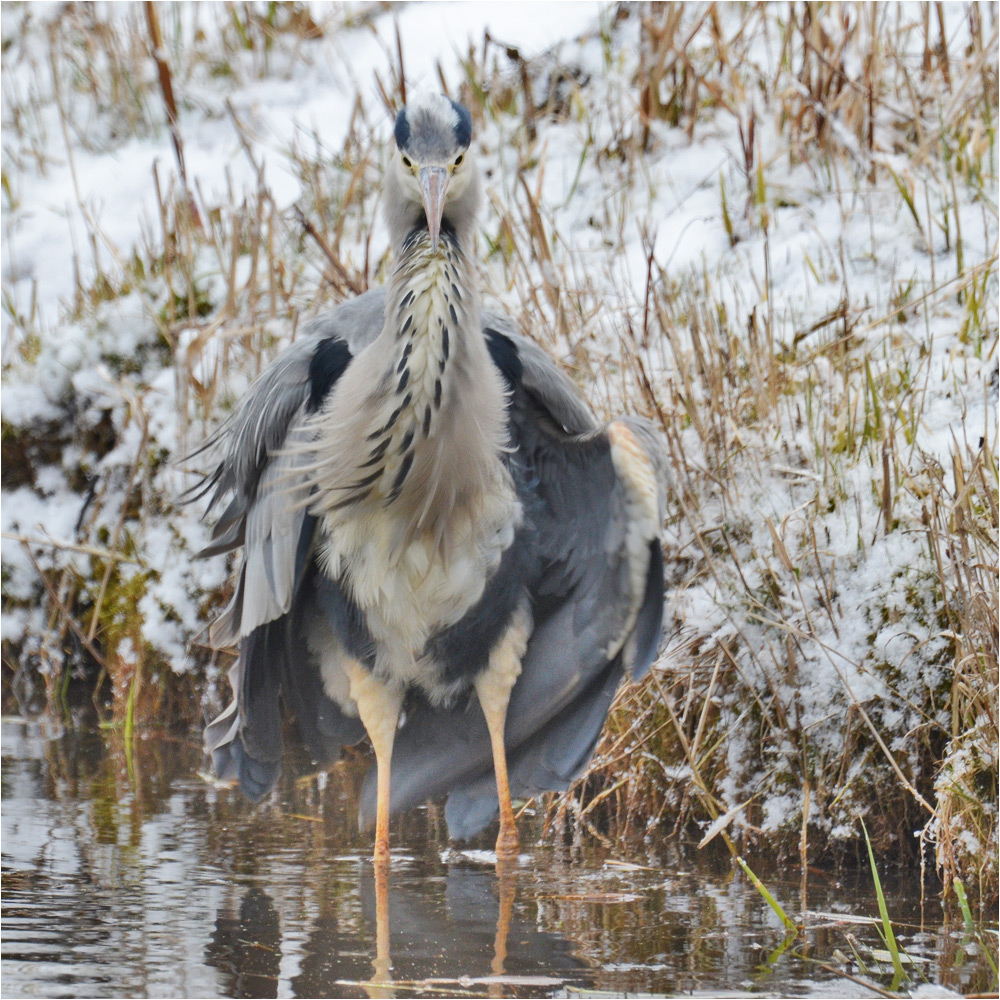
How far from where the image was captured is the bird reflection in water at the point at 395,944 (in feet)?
8.57

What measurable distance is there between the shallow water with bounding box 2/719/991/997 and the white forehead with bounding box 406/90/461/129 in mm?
1976

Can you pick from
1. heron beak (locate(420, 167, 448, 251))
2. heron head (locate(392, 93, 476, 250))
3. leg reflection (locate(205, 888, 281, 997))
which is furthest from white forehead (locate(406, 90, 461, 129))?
leg reflection (locate(205, 888, 281, 997))

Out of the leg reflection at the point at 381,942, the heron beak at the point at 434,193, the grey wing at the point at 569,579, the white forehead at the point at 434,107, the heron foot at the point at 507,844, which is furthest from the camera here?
the heron foot at the point at 507,844

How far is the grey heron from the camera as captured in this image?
3.21 metres

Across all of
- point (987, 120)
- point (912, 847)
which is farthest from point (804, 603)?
point (987, 120)

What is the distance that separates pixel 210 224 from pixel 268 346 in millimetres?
1109

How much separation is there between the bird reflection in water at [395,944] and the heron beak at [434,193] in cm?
165

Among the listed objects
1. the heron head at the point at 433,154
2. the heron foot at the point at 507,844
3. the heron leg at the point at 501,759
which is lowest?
the heron foot at the point at 507,844

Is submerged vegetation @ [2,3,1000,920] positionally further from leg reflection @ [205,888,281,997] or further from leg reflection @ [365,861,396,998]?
leg reflection @ [205,888,281,997]

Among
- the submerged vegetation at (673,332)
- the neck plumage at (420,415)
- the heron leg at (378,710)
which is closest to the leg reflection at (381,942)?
the heron leg at (378,710)

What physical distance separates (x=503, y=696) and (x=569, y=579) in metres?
0.39

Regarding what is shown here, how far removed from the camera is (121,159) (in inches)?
303

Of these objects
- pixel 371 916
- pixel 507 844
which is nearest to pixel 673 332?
pixel 507 844

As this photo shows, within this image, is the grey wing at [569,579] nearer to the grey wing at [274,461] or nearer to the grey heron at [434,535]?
the grey heron at [434,535]
